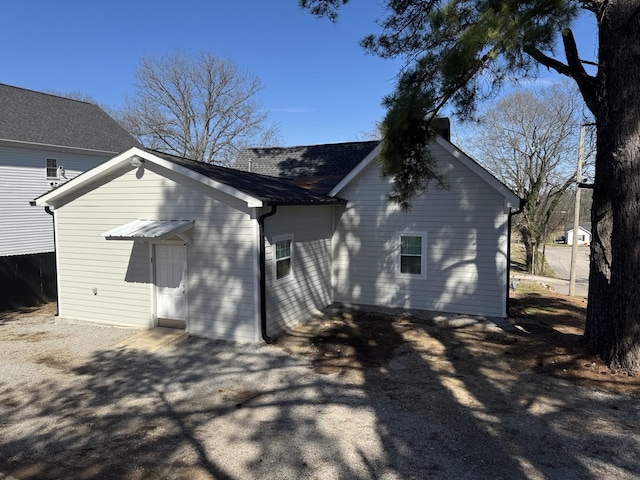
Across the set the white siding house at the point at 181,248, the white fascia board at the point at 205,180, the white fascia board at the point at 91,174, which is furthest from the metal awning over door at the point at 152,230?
the white fascia board at the point at 91,174

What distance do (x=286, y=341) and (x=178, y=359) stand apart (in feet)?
6.92

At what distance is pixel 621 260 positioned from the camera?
21.2ft

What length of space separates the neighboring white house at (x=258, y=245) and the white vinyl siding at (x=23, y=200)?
8.07 metres

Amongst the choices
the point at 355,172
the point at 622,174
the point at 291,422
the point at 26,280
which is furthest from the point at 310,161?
the point at 291,422

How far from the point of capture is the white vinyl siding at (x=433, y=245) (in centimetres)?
1040

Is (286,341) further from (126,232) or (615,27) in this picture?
(615,27)

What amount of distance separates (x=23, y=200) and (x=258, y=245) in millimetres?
13428

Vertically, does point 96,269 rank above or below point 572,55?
below

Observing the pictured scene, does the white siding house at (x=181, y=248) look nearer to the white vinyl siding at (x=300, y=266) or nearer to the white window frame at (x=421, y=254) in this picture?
the white vinyl siding at (x=300, y=266)

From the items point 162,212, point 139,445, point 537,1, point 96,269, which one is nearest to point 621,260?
point 537,1

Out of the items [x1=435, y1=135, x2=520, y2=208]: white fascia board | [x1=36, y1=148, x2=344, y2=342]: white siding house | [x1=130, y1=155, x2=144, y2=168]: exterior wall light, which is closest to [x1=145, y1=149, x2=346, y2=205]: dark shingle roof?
[x1=36, y1=148, x2=344, y2=342]: white siding house

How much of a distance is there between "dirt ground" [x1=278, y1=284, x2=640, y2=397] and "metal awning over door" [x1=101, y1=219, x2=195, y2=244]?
9.86ft

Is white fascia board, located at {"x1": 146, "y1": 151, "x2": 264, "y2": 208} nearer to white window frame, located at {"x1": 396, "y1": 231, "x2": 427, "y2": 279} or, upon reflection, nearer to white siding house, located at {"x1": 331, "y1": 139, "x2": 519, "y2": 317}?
white siding house, located at {"x1": 331, "y1": 139, "x2": 519, "y2": 317}

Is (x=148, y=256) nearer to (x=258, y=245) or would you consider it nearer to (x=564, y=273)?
(x=258, y=245)
